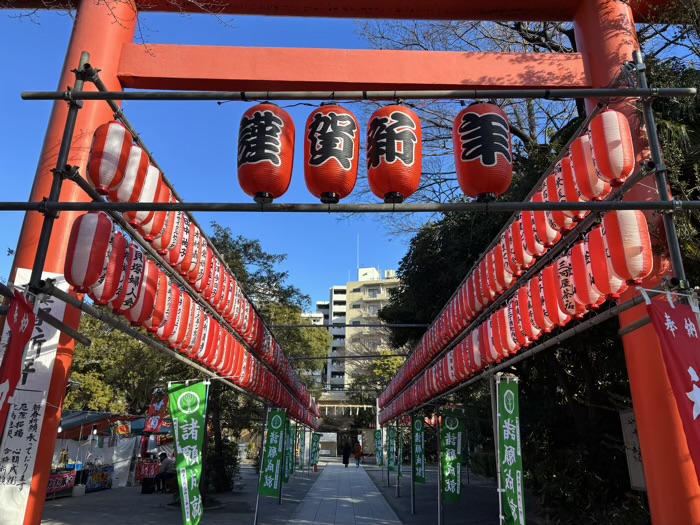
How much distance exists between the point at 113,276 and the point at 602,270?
15.9 feet

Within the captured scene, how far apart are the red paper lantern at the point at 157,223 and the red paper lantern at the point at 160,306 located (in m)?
0.56

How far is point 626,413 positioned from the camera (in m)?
8.23

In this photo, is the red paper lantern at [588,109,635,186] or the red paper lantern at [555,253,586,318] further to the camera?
the red paper lantern at [555,253,586,318]

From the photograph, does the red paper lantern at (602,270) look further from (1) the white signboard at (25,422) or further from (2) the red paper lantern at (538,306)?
(1) the white signboard at (25,422)

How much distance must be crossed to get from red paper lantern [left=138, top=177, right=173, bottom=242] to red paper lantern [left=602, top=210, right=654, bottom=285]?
4.81 m

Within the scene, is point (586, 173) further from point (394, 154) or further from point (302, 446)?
point (302, 446)

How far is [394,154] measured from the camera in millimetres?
5047

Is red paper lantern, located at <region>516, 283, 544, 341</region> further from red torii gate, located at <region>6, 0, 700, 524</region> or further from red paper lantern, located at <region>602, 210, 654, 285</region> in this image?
red torii gate, located at <region>6, 0, 700, 524</region>

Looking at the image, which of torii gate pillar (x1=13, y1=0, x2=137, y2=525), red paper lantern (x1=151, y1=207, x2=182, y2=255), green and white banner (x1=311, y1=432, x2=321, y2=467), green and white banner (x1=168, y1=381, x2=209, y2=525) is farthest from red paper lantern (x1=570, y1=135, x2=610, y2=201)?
green and white banner (x1=311, y1=432, x2=321, y2=467)

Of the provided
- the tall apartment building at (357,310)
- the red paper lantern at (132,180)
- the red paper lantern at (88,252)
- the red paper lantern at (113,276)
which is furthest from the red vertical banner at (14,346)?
the tall apartment building at (357,310)

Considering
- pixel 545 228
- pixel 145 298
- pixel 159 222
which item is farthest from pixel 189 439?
pixel 545 228

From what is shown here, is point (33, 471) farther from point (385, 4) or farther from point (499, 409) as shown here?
point (385, 4)

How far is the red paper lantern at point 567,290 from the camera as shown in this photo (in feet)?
17.6

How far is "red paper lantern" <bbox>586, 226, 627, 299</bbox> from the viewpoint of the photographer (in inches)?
186
